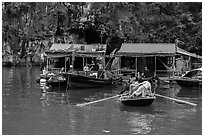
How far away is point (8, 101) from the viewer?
48.0 feet

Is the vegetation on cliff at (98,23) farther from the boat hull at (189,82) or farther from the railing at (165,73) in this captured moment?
the boat hull at (189,82)

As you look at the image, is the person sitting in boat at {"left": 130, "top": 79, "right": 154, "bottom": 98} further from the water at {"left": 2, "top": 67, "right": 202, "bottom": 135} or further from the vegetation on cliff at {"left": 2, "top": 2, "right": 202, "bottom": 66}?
the vegetation on cliff at {"left": 2, "top": 2, "right": 202, "bottom": 66}

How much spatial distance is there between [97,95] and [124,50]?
646cm

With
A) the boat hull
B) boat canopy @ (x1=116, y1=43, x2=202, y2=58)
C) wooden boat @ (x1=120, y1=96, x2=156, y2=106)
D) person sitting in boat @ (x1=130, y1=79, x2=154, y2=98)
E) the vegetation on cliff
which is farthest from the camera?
the vegetation on cliff

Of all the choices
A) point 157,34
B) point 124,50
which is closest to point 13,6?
point 157,34

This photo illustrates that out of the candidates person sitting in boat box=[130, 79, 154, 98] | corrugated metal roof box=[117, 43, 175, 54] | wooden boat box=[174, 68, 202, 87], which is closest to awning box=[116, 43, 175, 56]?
corrugated metal roof box=[117, 43, 175, 54]

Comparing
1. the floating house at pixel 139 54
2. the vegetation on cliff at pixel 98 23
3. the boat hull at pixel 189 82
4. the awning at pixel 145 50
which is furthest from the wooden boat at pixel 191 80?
the vegetation on cliff at pixel 98 23

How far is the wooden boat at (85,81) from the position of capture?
1819 centimetres

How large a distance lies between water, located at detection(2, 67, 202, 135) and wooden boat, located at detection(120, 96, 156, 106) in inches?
6.9

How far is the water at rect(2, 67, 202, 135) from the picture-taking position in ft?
31.9

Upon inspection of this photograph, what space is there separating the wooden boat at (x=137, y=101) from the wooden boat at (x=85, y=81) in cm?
571

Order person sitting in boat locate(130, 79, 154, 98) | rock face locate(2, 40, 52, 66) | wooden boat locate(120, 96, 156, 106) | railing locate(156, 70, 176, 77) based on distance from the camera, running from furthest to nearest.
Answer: rock face locate(2, 40, 52, 66) < railing locate(156, 70, 176, 77) < wooden boat locate(120, 96, 156, 106) < person sitting in boat locate(130, 79, 154, 98)

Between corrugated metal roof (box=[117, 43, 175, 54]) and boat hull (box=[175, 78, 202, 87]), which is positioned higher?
corrugated metal roof (box=[117, 43, 175, 54])

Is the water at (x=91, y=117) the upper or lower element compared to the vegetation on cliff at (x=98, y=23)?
lower
